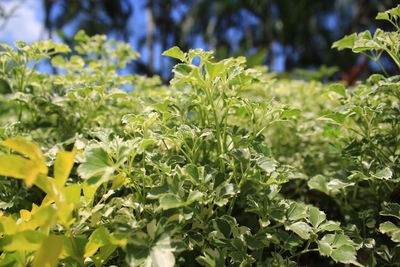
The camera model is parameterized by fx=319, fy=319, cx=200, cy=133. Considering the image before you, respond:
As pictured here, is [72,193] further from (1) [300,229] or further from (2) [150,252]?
(1) [300,229]

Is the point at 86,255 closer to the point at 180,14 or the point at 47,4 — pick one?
the point at 47,4

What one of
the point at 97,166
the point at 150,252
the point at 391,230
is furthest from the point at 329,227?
the point at 97,166

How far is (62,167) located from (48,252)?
14 cm

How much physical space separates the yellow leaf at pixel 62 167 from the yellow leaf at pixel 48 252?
0.09 metres

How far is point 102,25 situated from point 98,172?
17119 millimetres

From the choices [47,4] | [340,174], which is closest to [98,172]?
[340,174]

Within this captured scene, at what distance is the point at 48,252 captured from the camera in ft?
1.69

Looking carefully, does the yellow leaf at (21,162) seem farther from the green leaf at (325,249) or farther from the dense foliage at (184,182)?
the green leaf at (325,249)

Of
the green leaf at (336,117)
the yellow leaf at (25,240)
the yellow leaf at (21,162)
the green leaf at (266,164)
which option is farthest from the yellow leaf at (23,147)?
the green leaf at (336,117)

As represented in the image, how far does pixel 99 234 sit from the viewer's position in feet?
1.97

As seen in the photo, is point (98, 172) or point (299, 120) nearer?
point (98, 172)

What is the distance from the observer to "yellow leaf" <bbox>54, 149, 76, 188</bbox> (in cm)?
54

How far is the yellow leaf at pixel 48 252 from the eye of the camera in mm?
513

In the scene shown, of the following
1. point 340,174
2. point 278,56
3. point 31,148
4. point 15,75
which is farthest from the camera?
→ point 278,56
